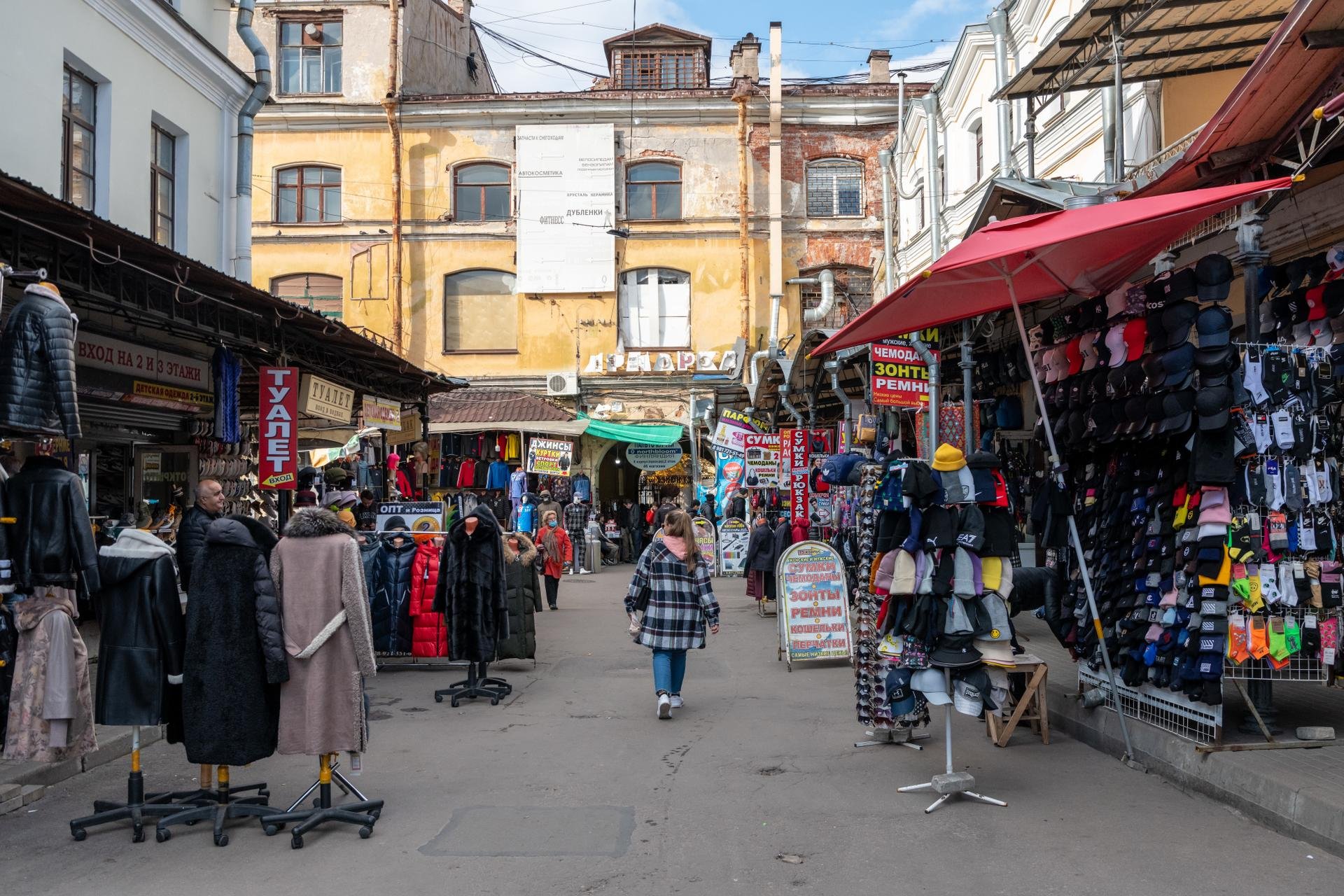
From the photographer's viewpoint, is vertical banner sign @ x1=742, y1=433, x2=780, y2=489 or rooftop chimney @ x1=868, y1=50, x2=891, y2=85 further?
rooftop chimney @ x1=868, y1=50, x2=891, y2=85

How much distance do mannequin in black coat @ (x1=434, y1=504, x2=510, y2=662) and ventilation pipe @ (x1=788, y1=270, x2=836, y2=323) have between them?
19.3 m

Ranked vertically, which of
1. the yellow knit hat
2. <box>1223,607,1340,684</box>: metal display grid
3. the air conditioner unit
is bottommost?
<box>1223,607,1340,684</box>: metal display grid

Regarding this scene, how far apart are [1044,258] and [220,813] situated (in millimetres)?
6239

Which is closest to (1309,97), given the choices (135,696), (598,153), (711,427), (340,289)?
(135,696)

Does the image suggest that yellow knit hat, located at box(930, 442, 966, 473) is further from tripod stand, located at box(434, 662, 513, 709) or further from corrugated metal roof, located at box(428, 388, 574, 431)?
corrugated metal roof, located at box(428, 388, 574, 431)

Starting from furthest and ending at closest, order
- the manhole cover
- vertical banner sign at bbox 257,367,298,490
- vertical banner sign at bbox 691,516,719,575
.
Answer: vertical banner sign at bbox 691,516,719,575 → vertical banner sign at bbox 257,367,298,490 → the manhole cover

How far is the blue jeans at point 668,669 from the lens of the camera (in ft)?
30.5

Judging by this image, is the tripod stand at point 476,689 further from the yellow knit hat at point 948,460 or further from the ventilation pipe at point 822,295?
the ventilation pipe at point 822,295

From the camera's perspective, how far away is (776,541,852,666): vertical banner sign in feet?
38.2

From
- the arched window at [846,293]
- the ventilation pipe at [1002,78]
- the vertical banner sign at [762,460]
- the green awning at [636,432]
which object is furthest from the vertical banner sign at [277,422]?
the arched window at [846,293]

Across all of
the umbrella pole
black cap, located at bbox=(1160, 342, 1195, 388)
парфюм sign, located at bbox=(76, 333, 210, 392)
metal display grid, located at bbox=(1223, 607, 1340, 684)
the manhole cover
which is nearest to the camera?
the manhole cover

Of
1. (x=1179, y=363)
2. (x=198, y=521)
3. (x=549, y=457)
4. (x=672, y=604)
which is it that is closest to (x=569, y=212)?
(x=549, y=457)

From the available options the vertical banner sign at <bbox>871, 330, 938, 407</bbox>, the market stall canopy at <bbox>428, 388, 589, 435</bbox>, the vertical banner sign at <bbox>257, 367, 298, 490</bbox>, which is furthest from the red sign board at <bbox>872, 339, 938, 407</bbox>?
the market stall canopy at <bbox>428, 388, 589, 435</bbox>

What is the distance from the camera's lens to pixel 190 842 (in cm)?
590
